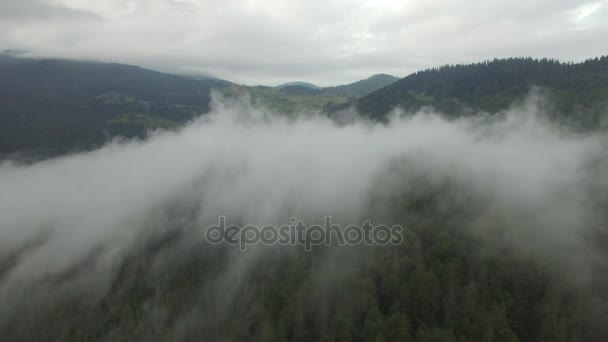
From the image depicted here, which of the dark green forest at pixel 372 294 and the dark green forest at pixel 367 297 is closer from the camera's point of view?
the dark green forest at pixel 367 297

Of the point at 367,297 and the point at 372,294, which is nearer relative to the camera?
the point at 367,297

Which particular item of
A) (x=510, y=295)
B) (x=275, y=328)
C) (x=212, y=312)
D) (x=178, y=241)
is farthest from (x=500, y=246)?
(x=178, y=241)

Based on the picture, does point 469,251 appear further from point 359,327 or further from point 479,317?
point 359,327

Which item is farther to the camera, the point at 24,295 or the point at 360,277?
the point at 24,295

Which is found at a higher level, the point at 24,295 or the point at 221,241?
the point at 221,241

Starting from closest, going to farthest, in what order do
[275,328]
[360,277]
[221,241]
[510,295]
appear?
[510,295] → [275,328] → [360,277] → [221,241]

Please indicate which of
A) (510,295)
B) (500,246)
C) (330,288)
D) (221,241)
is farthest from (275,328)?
(221,241)

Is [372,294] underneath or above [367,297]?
underneath

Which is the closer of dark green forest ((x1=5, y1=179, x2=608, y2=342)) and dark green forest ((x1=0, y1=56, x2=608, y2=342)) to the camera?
dark green forest ((x1=5, y1=179, x2=608, y2=342))

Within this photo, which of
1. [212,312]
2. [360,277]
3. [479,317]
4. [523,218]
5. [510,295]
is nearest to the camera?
[479,317]

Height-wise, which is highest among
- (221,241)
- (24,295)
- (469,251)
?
(469,251)
